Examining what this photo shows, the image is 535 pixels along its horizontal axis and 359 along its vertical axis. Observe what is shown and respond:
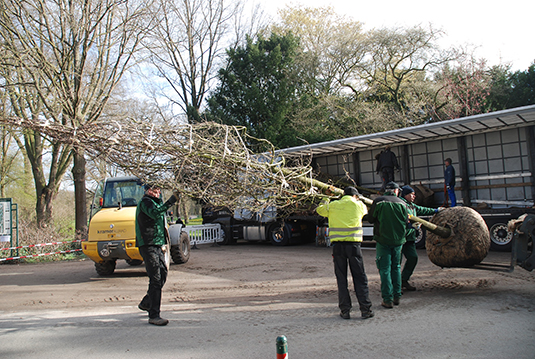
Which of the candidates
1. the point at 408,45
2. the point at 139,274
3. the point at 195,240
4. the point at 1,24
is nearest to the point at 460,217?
the point at 139,274

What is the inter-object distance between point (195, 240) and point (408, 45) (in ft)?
54.1

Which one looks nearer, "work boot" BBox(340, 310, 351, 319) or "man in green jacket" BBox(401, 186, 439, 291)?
"work boot" BBox(340, 310, 351, 319)

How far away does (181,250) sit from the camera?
11062 millimetres

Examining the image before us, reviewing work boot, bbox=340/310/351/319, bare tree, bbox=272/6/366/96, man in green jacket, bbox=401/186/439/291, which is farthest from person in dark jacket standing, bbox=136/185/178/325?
bare tree, bbox=272/6/366/96

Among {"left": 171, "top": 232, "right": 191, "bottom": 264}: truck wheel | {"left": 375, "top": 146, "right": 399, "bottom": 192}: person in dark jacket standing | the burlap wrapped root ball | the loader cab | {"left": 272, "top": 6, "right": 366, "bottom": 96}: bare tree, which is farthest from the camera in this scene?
{"left": 272, "top": 6, "right": 366, "bottom": 96}: bare tree

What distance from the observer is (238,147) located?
21.4ft

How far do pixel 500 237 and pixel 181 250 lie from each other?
8.72 m

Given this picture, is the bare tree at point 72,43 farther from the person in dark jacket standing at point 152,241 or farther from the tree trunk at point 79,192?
the person in dark jacket standing at point 152,241

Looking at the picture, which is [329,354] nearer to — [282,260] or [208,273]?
[208,273]

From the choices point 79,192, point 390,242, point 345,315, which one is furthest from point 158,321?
point 79,192

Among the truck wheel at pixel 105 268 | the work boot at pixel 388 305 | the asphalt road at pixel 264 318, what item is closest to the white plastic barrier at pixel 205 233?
the truck wheel at pixel 105 268

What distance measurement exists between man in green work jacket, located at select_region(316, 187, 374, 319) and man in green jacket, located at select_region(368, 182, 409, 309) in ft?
1.28

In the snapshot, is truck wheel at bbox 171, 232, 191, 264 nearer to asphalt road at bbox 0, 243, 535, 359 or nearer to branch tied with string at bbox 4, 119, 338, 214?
asphalt road at bbox 0, 243, 535, 359

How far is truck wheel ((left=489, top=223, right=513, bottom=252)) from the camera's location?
10.5 metres
